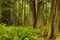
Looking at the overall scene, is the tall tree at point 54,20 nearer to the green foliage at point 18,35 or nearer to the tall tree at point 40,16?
the green foliage at point 18,35

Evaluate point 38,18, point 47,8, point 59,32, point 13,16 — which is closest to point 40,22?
point 38,18

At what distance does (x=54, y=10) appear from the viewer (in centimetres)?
1075

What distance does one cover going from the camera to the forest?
34.5ft

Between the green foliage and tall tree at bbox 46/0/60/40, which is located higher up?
tall tree at bbox 46/0/60/40

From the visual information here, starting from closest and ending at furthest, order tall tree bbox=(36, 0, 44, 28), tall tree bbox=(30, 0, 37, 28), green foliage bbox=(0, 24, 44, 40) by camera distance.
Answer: green foliage bbox=(0, 24, 44, 40), tall tree bbox=(36, 0, 44, 28), tall tree bbox=(30, 0, 37, 28)

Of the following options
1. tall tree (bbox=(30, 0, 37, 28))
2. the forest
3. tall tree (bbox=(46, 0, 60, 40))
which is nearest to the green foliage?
the forest

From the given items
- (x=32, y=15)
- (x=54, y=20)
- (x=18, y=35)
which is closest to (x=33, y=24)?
(x=32, y=15)

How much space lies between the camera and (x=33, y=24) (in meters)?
18.2

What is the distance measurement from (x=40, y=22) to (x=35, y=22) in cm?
70

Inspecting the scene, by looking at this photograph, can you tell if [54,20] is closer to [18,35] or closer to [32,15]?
[18,35]

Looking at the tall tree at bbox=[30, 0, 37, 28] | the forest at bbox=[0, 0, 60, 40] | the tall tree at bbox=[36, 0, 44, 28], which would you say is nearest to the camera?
the forest at bbox=[0, 0, 60, 40]

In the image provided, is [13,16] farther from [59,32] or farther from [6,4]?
[59,32]

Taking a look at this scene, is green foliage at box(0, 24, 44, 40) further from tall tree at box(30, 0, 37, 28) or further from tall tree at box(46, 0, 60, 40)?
tall tree at box(30, 0, 37, 28)

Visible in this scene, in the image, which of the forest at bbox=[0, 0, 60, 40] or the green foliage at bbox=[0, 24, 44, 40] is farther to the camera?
the forest at bbox=[0, 0, 60, 40]
